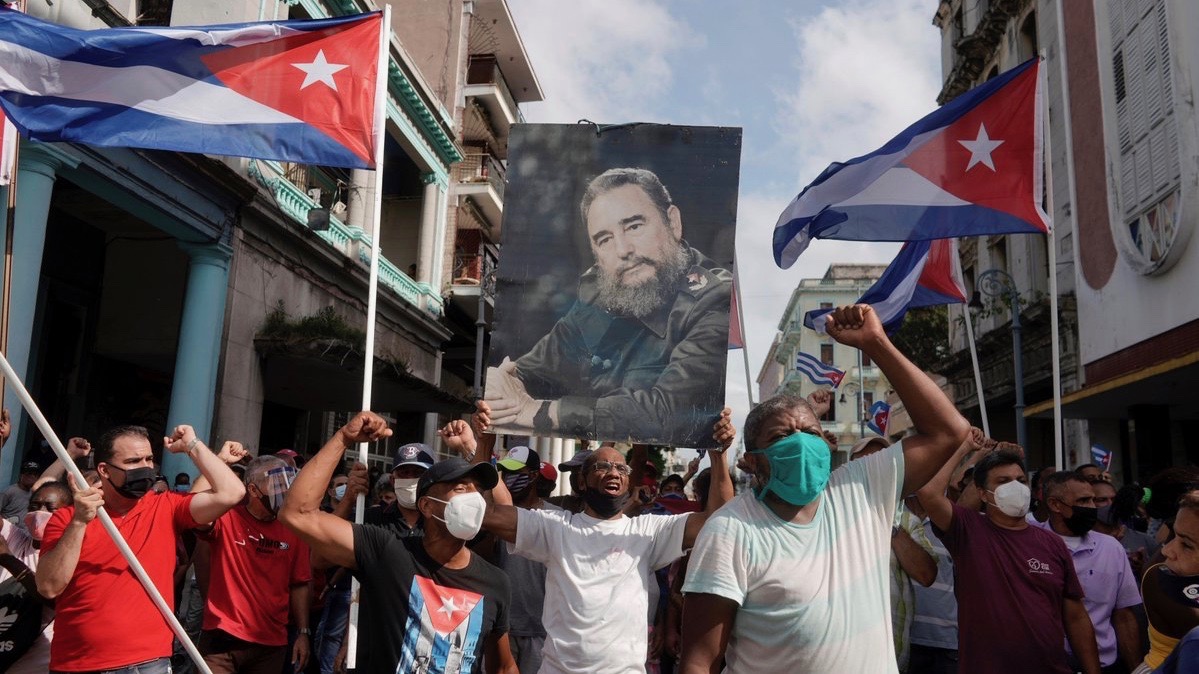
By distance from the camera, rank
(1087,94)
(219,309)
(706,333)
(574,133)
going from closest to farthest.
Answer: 1. (706,333)
2. (574,133)
3. (219,309)
4. (1087,94)

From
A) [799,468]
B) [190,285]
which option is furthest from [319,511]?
[190,285]

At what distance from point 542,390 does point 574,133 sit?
158cm

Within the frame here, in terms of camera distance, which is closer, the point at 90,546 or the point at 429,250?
the point at 90,546

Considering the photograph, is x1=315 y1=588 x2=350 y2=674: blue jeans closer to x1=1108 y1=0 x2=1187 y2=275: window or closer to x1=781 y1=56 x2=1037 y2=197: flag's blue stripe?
x1=781 y1=56 x2=1037 y2=197: flag's blue stripe

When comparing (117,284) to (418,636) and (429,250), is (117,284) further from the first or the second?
(418,636)

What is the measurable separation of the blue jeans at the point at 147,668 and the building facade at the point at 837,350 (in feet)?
195

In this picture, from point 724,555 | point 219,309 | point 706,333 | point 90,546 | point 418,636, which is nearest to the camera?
point 724,555

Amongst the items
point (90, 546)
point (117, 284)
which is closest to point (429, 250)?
point (117, 284)

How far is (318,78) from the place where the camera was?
243 inches

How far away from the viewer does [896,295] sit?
9.97 m

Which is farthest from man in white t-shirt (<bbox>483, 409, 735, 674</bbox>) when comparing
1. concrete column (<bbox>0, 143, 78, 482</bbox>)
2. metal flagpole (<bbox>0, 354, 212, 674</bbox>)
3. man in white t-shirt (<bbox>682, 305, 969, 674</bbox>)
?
concrete column (<bbox>0, 143, 78, 482</bbox>)

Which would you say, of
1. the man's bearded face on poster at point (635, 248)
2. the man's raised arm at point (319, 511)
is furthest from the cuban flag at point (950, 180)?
the man's raised arm at point (319, 511)

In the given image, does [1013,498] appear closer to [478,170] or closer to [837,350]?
[478,170]

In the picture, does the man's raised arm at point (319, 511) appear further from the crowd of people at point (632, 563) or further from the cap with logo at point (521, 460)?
the cap with logo at point (521, 460)
